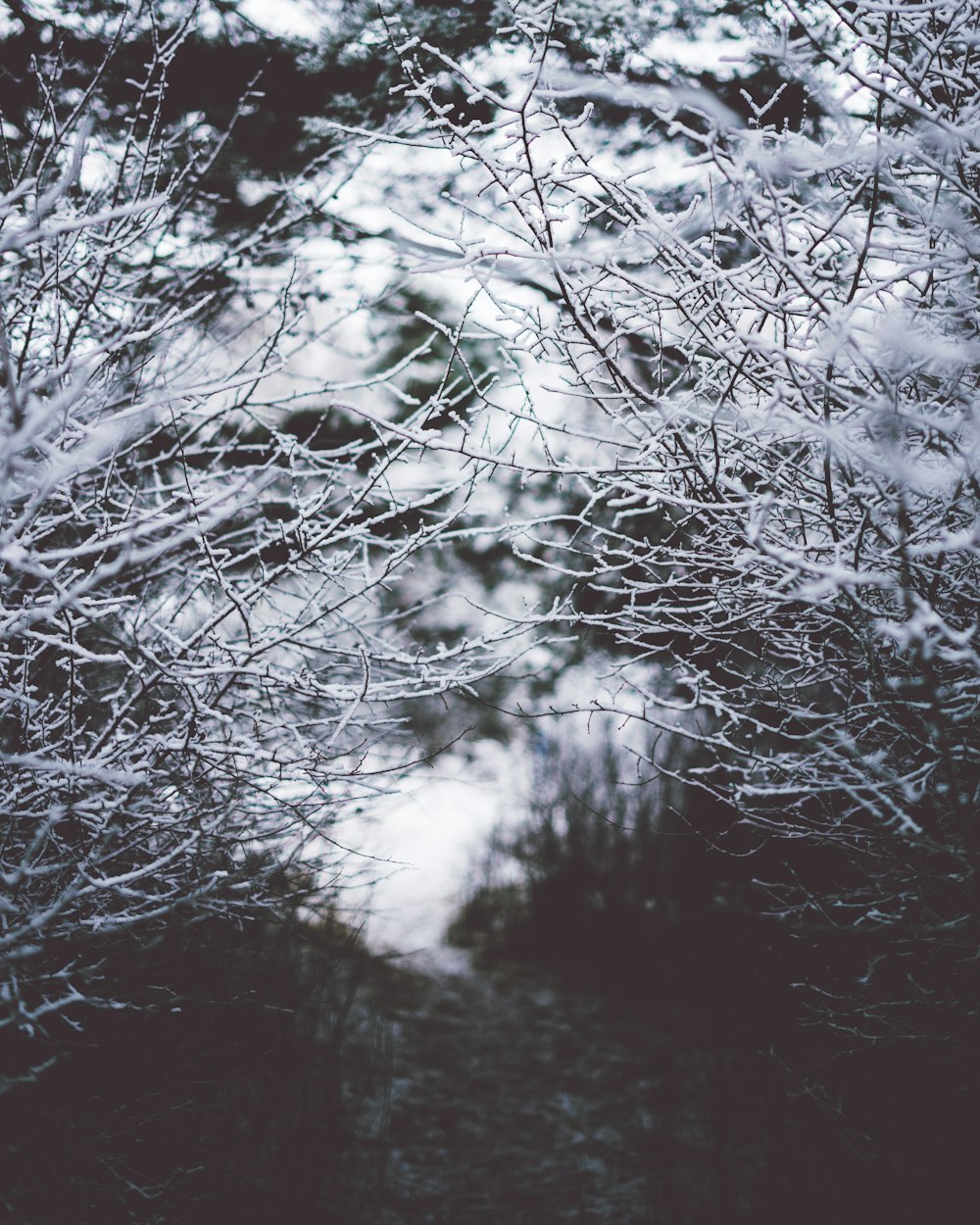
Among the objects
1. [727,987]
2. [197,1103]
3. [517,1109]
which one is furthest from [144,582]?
[727,987]

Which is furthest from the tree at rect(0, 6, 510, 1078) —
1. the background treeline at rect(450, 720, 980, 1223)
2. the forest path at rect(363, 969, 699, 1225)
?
the forest path at rect(363, 969, 699, 1225)

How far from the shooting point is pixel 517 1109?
5797 millimetres

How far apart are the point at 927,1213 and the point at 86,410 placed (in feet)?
12.0

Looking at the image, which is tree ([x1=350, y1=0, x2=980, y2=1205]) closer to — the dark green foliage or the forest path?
the dark green foliage

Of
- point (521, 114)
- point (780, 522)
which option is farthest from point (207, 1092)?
point (521, 114)

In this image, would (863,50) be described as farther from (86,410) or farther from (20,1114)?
(20,1114)

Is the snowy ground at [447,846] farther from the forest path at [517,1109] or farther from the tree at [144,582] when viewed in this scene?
the tree at [144,582]

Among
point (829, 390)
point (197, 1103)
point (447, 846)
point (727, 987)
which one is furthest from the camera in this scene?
point (447, 846)

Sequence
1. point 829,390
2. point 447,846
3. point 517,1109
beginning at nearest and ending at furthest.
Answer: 1. point 829,390
2. point 517,1109
3. point 447,846

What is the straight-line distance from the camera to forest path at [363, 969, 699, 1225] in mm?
4609

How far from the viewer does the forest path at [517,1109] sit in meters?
4.61

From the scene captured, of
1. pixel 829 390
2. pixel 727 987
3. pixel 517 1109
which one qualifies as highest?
pixel 829 390

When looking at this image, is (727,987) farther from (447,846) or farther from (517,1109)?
(447,846)

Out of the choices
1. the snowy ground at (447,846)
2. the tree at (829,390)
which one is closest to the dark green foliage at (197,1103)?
the tree at (829,390)
